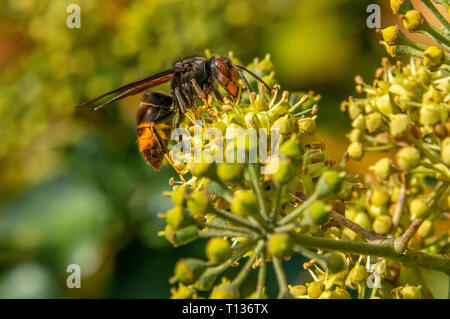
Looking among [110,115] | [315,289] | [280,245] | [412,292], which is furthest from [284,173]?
[110,115]

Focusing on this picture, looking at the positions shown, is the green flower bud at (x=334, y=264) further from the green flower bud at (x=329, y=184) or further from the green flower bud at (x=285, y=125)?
the green flower bud at (x=285, y=125)

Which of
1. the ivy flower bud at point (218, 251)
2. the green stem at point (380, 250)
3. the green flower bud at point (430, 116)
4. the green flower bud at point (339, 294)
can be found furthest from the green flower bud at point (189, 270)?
the green flower bud at point (430, 116)

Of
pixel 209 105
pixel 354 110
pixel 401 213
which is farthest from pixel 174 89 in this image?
pixel 401 213

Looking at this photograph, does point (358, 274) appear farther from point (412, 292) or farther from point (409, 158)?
point (409, 158)

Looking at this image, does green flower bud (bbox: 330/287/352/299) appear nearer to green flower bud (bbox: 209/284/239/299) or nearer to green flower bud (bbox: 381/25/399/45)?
green flower bud (bbox: 209/284/239/299)

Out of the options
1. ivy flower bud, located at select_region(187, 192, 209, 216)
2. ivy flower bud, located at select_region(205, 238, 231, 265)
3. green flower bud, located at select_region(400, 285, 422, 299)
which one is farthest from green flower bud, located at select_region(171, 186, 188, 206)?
green flower bud, located at select_region(400, 285, 422, 299)

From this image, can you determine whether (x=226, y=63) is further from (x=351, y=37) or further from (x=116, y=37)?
(x=351, y=37)

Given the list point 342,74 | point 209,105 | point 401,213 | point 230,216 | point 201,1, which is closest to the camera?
point 230,216
